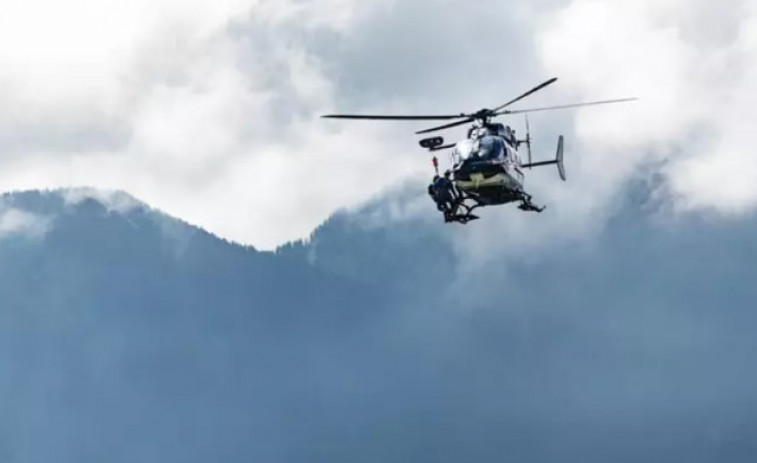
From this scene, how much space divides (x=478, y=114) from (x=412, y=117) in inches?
346

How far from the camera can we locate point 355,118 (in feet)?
366

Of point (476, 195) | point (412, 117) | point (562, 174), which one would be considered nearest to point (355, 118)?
point (412, 117)

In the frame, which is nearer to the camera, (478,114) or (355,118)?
(355,118)

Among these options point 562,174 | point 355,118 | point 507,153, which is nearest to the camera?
point 355,118

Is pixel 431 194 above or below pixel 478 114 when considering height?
below

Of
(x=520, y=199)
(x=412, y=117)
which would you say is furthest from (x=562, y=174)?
(x=412, y=117)

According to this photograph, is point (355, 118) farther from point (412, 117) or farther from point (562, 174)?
point (562, 174)

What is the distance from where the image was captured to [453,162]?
117562 mm

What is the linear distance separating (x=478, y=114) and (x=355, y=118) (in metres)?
14.2

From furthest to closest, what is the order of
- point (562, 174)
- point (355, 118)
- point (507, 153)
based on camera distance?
point (562, 174)
point (507, 153)
point (355, 118)

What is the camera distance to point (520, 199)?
392 feet

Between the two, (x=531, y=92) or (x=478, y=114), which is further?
(x=478, y=114)

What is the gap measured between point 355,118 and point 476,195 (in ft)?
42.4

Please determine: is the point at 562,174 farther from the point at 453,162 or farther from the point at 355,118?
the point at 355,118
